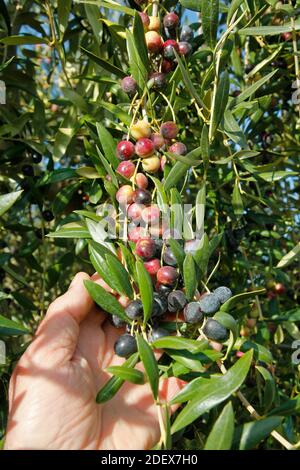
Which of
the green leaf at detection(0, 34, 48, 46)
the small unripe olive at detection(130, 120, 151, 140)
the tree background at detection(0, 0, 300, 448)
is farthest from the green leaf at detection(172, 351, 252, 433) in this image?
the green leaf at detection(0, 34, 48, 46)

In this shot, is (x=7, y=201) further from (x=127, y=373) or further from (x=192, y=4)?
(x=192, y=4)

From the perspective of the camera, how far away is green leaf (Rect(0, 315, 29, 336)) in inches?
37.0

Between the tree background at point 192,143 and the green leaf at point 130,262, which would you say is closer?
the green leaf at point 130,262

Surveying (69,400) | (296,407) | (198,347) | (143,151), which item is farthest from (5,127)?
(296,407)

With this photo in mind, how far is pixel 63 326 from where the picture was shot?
1.15 meters

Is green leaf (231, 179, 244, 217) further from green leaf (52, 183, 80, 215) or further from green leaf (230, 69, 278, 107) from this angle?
green leaf (52, 183, 80, 215)

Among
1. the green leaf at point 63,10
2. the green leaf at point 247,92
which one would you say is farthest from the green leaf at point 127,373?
the green leaf at point 63,10

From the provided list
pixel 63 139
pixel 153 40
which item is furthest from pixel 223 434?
pixel 63 139

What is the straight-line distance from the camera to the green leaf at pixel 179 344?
3.00 feet

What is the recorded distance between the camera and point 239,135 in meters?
1.17

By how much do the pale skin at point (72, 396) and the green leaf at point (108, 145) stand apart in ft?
1.02

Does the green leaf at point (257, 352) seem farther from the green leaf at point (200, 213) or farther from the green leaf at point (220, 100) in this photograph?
the green leaf at point (220, 100)

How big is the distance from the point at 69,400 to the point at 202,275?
41 cm

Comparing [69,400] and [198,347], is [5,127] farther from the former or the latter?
[198,347]
